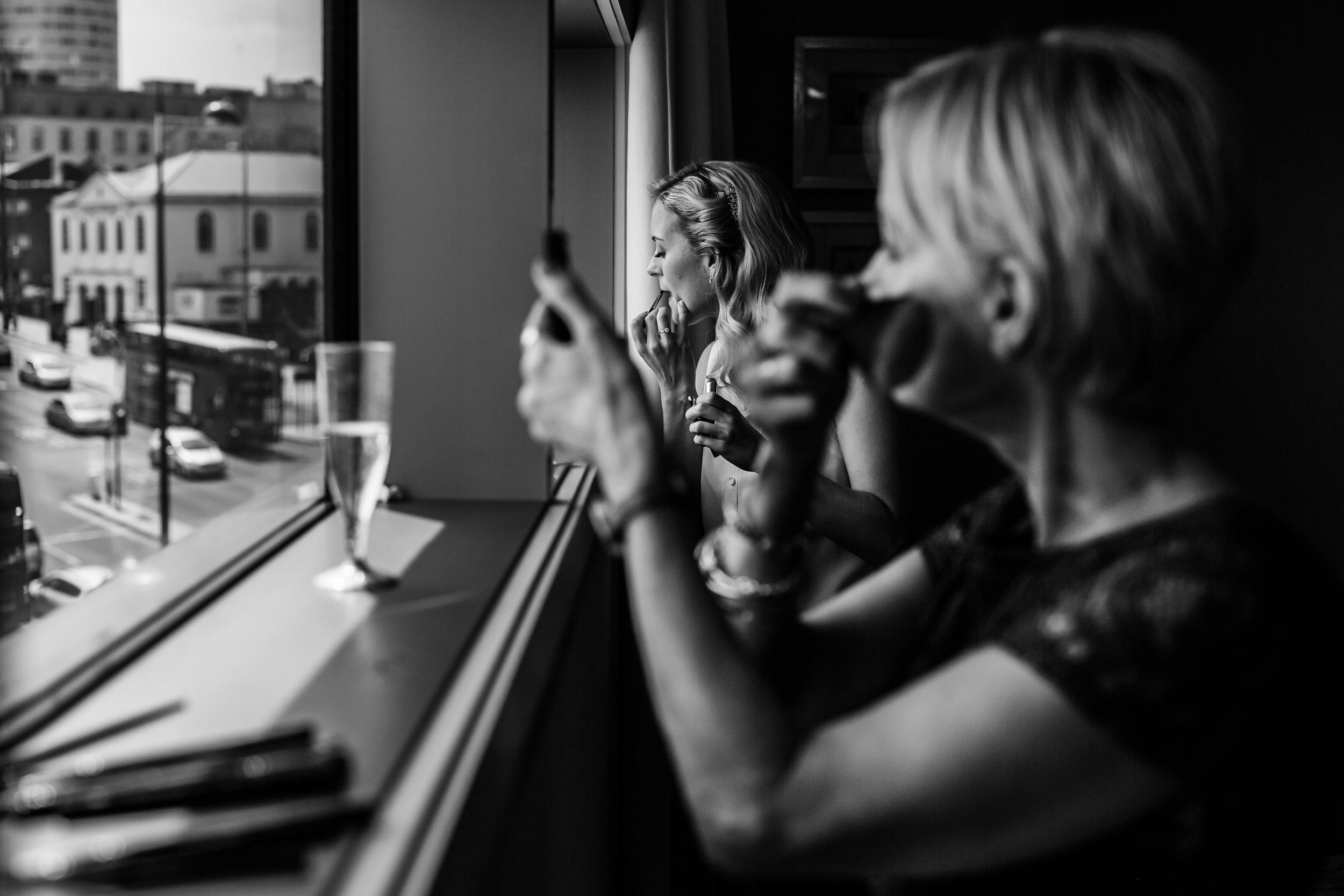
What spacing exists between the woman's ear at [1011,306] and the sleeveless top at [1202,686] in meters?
0.15

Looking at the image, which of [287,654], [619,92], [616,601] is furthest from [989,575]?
[619,92]

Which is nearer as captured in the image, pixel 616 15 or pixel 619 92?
pixel 616 15

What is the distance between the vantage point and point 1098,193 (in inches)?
31.7

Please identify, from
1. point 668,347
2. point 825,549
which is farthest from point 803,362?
point 668,347

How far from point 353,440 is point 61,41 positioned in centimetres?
40

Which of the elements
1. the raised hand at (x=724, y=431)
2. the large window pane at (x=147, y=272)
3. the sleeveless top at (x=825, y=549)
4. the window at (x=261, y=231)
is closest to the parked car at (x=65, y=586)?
the large window pane at (x=147, y=272)

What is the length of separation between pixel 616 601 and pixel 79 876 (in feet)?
6.37

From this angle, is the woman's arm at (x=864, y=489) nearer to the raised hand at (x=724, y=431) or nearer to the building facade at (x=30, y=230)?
the raised hand at (x=724, y=431)

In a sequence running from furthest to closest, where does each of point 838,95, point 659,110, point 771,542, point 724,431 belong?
point 838,95, point 659,110, point 724,431, point 771,542

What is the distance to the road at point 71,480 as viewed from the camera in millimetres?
828

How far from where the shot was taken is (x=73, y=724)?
726 millimetres

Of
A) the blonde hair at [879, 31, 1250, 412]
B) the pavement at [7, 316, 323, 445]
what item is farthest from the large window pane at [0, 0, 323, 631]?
the blonde hair at [879, 31, 1250, 412]

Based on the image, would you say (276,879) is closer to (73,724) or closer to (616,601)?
(73,724)

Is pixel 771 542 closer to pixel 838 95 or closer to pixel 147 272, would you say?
pixel 147 272
